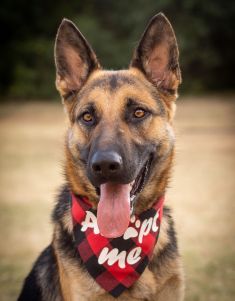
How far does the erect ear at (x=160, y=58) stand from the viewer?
4234 mm

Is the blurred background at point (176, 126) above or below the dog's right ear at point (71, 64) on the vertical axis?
below

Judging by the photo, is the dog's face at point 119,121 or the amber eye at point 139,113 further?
the amber eye at point 139,113

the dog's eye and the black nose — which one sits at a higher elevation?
the dog's eye

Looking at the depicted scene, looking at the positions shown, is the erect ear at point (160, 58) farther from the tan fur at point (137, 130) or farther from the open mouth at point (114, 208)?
the open mouth at point (114, 208)

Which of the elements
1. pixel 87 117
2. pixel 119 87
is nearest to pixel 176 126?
pixel 119 87

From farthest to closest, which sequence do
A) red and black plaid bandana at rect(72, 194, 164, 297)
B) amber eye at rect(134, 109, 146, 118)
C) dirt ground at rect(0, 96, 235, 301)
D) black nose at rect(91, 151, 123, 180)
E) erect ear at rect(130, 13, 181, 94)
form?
1. dirt ground at rect(0, 96, 235, 301)
2. erect ear at rect(130, 13, 181, 94)
3. amber eye at rect(134, 109, 146, 118)
4. red and black plaid bandana at rect(72, 194, 164, 297)
5. black nose at rect(91, 151, 123, 180)

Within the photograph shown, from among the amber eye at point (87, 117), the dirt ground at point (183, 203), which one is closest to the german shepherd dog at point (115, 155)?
the amber eye at point (87, 117)

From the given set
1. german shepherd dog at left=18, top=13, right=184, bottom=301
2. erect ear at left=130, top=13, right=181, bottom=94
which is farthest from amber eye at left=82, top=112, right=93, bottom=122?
erect ear at left=130, top=13, right=181, bottom=94

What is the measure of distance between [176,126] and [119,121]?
2.93ft

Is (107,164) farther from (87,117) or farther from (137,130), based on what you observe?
(87,117)

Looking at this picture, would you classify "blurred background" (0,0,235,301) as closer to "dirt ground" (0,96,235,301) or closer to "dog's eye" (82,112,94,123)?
"dirt ground" (0,96,235,301)

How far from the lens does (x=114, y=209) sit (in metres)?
3.78

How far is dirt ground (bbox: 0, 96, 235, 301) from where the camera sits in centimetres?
662

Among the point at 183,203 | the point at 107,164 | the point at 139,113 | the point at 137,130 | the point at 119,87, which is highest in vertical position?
the point at 119,87
